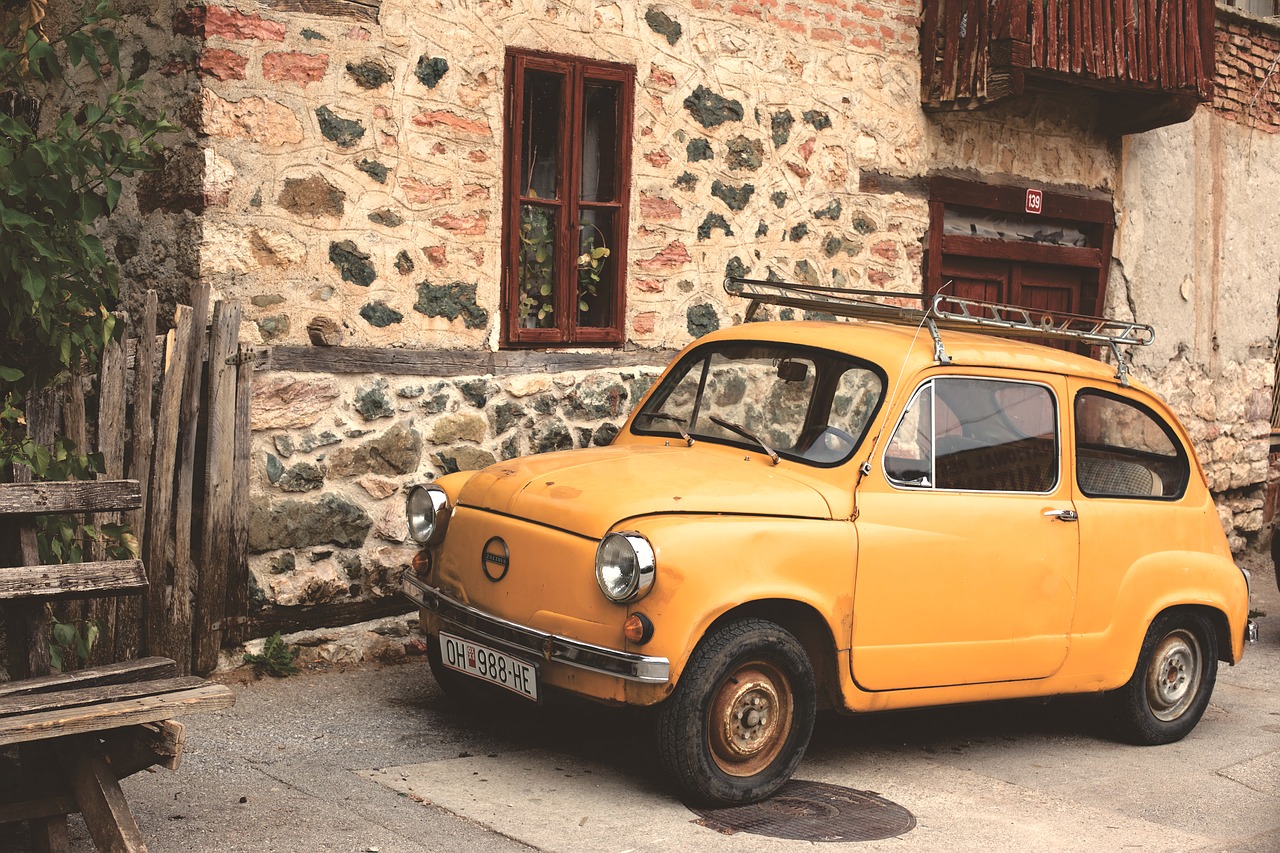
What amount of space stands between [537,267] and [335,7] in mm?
1740

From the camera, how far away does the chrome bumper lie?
4727 millimetres

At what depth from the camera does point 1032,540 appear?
5.77 metres

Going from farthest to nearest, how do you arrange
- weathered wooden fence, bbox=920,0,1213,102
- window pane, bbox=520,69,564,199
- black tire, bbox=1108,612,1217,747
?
weathered wooden fence, bbox=920,0,1213,102 < window pane, bbox=520,69,564,199 < black tire, bbox=1108,612,1217,747

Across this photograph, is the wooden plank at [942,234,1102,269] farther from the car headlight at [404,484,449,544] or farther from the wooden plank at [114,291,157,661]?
the wooden plank at [114,291,157,661]

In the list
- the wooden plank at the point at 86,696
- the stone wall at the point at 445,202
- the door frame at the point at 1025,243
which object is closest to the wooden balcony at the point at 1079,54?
the stone wall at the point at 445,202

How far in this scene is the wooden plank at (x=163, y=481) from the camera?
6.07m

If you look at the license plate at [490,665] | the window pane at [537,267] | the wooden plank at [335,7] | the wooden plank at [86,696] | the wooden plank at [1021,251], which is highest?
the wooden plank at [335,7]

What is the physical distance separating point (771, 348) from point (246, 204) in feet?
8.34

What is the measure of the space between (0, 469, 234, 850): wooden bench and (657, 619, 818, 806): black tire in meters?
1.60

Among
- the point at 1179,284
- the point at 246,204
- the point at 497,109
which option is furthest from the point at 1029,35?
the point at 246,204

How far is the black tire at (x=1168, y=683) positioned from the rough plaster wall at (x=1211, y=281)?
4880 mm

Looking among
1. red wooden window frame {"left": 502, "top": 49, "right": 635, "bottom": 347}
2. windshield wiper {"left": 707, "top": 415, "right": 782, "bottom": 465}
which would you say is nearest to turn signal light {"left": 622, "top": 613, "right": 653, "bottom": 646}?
windshield wiper {"left": 707, "top": 415, "right": 782, "bottom": 465}

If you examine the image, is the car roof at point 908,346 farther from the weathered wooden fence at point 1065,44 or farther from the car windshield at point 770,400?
the weathered wooden fence at point 1065,44

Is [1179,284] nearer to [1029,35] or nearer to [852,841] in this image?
[1029,35]
